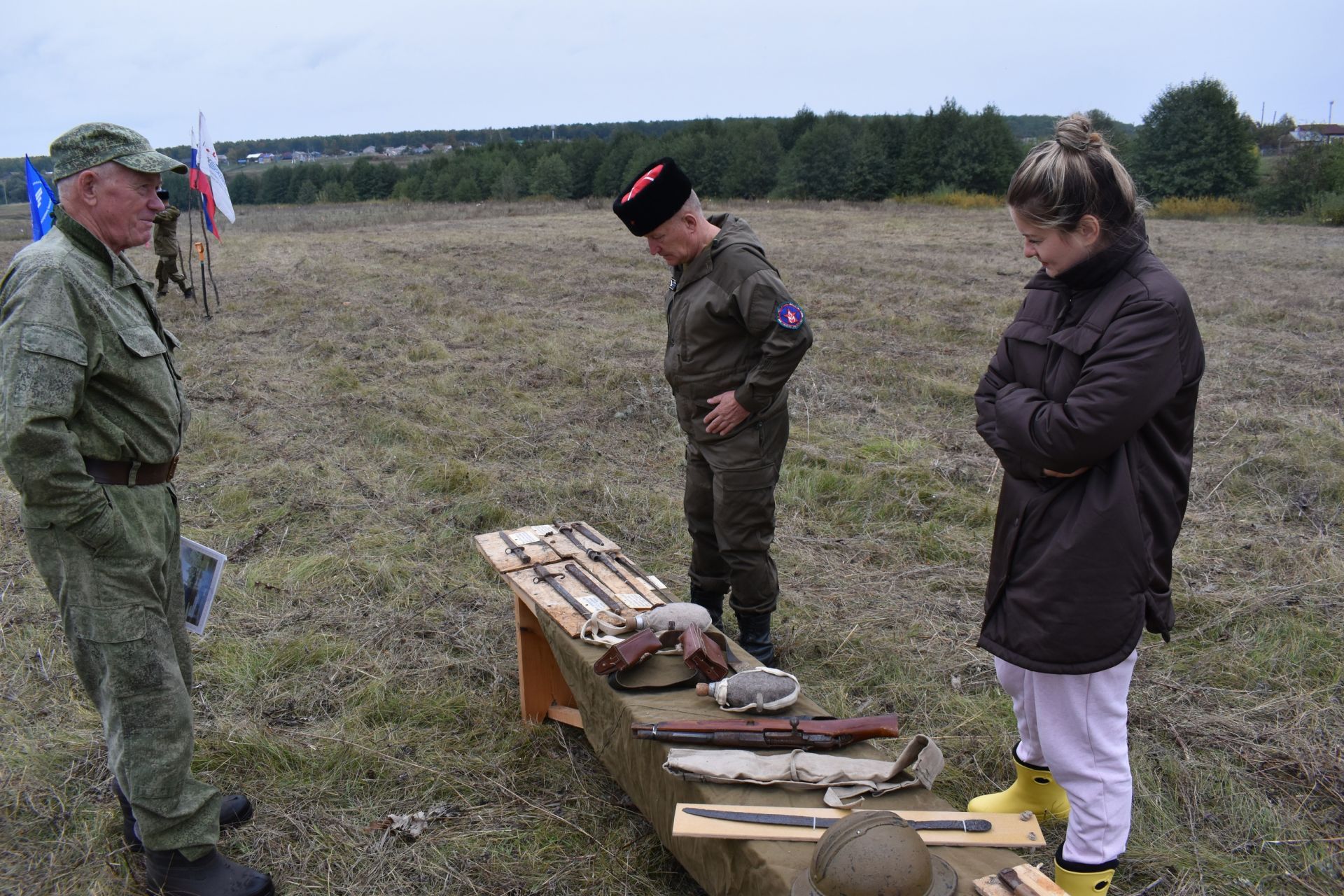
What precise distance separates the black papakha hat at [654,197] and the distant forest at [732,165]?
101 feet

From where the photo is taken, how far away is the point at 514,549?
378 cm

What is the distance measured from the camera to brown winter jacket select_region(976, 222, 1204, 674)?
2020mm

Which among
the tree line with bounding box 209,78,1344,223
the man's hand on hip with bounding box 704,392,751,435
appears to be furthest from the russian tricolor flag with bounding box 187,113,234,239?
the tree line with bounding box 209,78,1344,223

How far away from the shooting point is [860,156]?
4575 centimetres

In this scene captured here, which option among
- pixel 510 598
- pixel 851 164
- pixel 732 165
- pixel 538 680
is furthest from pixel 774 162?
pixel 538 680

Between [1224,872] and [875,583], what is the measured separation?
2149 millimetres

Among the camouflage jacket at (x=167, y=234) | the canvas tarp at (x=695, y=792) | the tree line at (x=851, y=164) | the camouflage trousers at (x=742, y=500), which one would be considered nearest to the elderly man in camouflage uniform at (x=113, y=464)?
the canvas tarp at (x=695, y=792)

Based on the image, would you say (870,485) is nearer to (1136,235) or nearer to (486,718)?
(486,718)

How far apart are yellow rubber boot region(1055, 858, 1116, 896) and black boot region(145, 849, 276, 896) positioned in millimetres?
2265

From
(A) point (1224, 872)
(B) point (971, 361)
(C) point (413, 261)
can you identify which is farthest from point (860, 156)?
(A) point (1224, 872)

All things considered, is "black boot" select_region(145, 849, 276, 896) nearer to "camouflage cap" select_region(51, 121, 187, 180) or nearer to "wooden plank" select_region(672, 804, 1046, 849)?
"wooden plank" select_region(672, 804, 1046, 849)

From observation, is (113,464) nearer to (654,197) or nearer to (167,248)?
(654,197)

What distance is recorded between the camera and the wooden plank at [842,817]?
1.99m

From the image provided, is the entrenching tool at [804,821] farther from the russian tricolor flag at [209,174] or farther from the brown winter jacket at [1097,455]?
the russian tricolor flag at [209,174]
